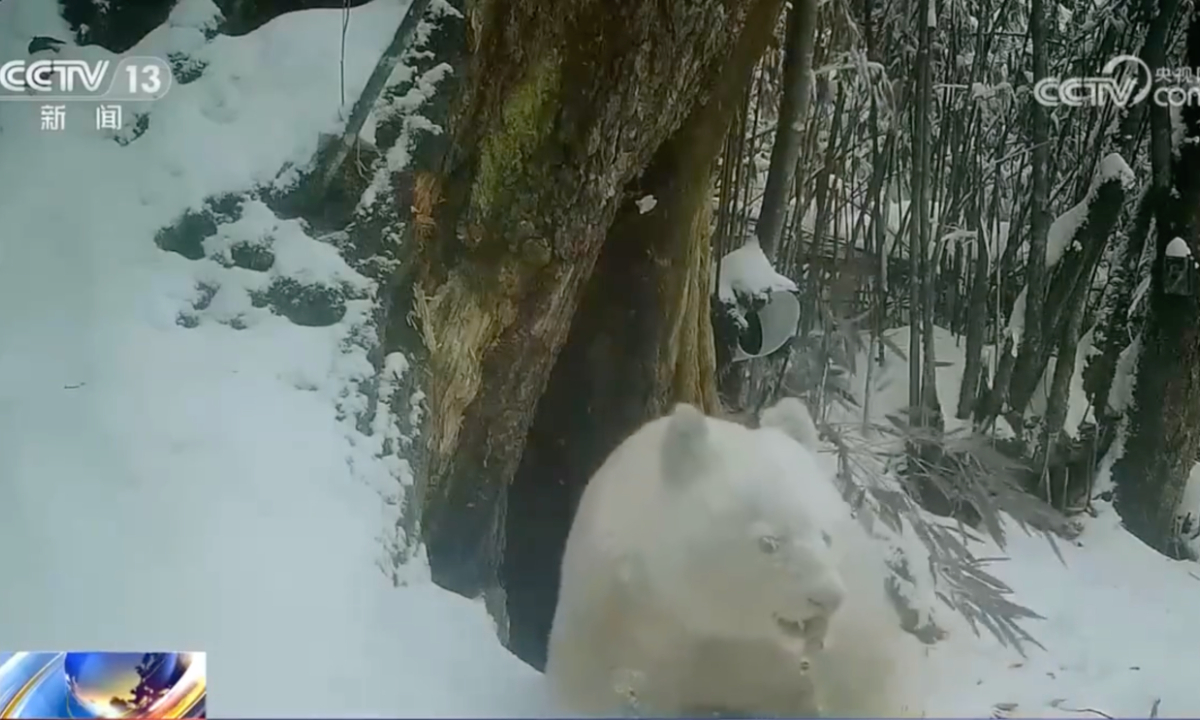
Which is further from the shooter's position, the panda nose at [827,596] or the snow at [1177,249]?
the snow at [1177,249]

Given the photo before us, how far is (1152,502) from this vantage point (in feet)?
4.20

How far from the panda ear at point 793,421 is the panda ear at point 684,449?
0.09m

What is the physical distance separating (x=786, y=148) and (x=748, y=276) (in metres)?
0.17

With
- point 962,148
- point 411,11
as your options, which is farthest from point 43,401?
point 962,148

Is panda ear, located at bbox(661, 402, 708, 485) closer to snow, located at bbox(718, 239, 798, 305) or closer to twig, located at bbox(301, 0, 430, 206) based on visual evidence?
snow, located at bbox(718, 239, 798, 305)

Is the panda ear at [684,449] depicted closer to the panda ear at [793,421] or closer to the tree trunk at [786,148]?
the panda ear at [793,421]

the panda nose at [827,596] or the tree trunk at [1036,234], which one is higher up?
the tree trunk at [1036,234]

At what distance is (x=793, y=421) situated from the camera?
1.23 metres

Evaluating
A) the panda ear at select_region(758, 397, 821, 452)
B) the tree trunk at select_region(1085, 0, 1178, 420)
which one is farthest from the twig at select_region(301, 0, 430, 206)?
the tree trunk at select_region(1085, 0, 1178, 420)

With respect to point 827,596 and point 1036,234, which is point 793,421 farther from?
point 1036,234

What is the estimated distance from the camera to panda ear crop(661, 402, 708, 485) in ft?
3.90

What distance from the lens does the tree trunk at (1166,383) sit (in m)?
1.27

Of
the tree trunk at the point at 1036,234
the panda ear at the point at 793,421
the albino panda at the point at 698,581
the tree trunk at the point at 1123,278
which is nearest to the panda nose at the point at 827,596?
the albino panda at the point at 698,581


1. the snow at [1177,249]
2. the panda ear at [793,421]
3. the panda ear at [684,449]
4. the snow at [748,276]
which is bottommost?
the panda ear at [684,449]
